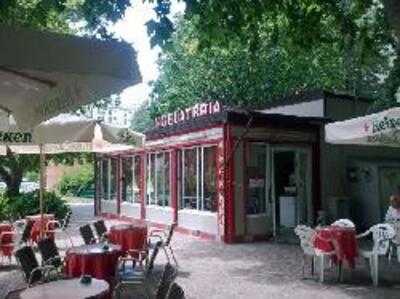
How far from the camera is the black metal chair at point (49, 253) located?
8.57 meters

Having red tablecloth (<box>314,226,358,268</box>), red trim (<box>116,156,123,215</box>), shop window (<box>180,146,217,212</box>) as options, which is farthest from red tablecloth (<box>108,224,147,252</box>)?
red trim (<box>116,156,123,215</box>)

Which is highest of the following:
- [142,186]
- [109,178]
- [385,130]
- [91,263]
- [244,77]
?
[244,77]

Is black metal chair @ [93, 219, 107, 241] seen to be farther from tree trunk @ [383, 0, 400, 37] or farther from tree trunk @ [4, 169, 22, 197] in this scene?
tree trunk @ [4, 169, 22, 197]

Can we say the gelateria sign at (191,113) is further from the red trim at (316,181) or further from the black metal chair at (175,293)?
the black metal chair at (175,293)

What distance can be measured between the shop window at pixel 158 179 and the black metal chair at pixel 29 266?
11.9 metres

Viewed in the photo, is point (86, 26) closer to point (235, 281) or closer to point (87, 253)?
point (87, 253)

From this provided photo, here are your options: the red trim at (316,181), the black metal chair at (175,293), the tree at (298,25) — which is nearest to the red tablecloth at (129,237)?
the tree at (298,25)

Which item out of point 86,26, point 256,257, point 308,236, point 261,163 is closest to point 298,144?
point 261,163

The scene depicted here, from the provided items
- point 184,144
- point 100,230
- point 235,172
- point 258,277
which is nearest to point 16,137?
point 100,230

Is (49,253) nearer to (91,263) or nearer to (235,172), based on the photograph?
(91,263)

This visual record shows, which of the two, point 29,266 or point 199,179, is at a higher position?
point 199,179

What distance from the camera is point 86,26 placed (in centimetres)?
637

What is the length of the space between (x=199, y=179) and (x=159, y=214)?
3.10 m

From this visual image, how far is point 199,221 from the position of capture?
56.0ft
